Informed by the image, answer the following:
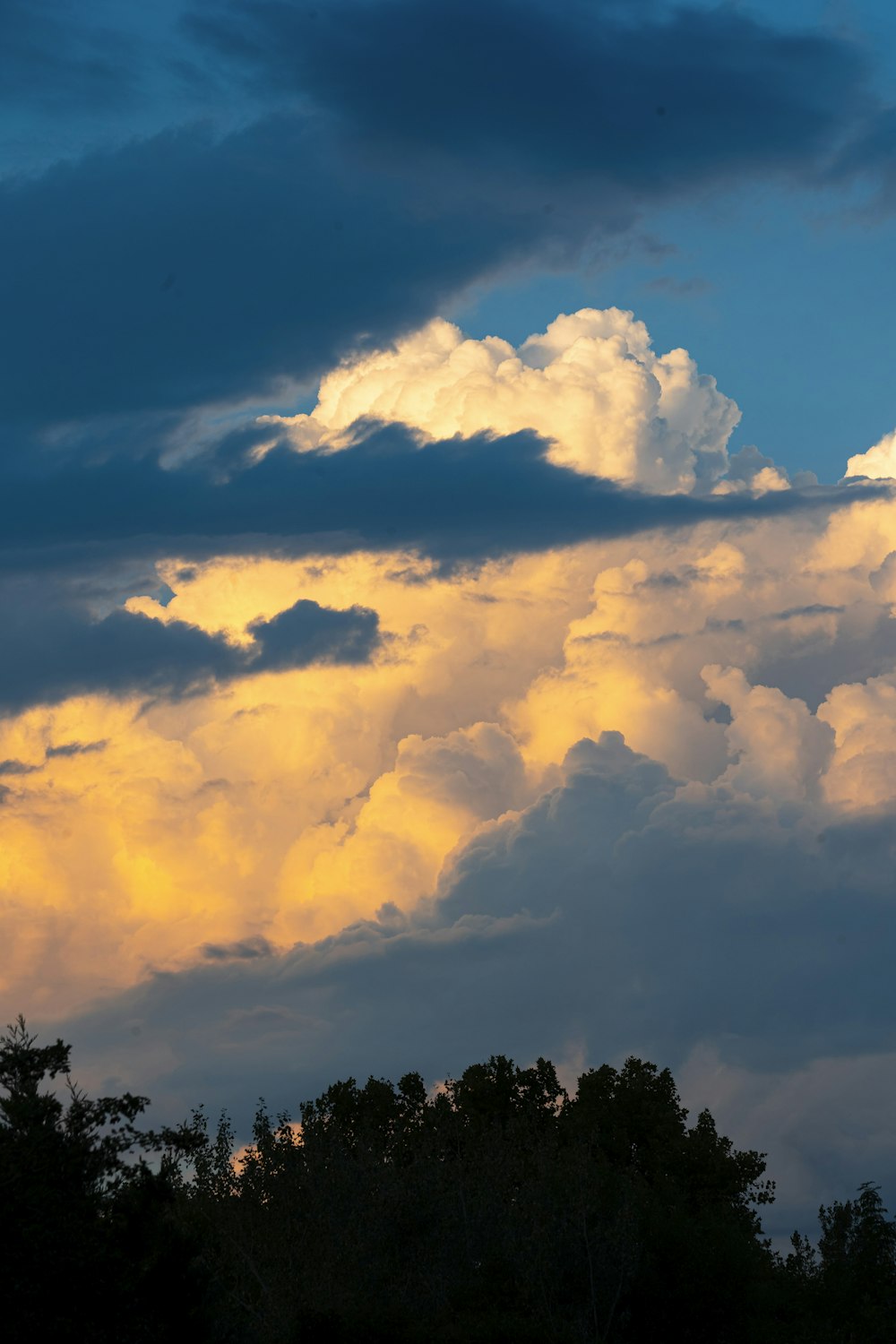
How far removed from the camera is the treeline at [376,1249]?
35125mm

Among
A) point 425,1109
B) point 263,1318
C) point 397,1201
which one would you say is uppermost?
point 425,1109

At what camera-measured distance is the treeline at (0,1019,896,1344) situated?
35125 millimetres

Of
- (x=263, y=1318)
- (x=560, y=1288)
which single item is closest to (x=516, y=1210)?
(x=560, y=1288)

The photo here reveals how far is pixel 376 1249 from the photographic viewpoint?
63.8 meters

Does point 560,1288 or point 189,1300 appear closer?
point 189,1300

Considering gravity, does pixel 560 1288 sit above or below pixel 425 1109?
below

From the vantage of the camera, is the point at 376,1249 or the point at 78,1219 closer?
the point at 78,1219

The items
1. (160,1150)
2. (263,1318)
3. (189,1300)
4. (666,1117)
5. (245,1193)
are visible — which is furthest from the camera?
(666,1117)

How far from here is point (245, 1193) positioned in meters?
69.3

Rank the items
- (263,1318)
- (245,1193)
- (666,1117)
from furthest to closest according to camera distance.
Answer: (666,1117) → (245,1193) → (263,1318)

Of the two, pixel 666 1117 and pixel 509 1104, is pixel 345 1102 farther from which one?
pixel 666 1117

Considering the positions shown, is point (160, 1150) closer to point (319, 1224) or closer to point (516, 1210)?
point (319, 1224)

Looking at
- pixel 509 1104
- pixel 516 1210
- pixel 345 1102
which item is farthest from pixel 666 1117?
pixel 516 1210

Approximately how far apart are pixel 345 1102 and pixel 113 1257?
7606 cm
